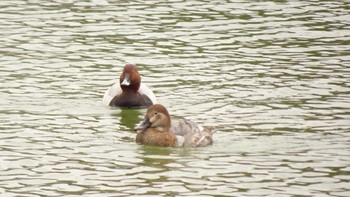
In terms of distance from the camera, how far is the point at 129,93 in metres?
18.5

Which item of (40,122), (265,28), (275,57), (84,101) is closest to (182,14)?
(265,28)

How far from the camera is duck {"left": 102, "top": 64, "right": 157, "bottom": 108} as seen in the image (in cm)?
1820

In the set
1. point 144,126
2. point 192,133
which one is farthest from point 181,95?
point 192,133

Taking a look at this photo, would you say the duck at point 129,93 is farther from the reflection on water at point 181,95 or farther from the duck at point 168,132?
the duck at point 168,132

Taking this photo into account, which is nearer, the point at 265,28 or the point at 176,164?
the point at 176,164

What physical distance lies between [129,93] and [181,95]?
2.62ft

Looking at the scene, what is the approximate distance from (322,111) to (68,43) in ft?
20.9

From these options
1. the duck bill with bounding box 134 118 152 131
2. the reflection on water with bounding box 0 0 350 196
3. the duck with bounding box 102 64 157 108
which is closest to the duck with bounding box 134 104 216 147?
the duck bill with bounding box 134 118 152 131

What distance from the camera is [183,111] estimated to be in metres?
17.5

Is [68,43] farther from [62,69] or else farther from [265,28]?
[265,28]

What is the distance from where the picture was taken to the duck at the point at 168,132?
15.4 m

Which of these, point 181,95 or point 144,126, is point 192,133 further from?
point 181,95

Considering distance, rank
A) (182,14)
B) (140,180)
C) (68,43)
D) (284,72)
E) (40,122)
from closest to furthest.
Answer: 1. (140,180)
2. (40,122)
3. (284,72)
4. (68,43)
5. (182,14)

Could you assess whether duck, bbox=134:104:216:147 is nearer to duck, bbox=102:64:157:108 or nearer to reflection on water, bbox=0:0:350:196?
reflection on water, bbox=0:0:350:196
